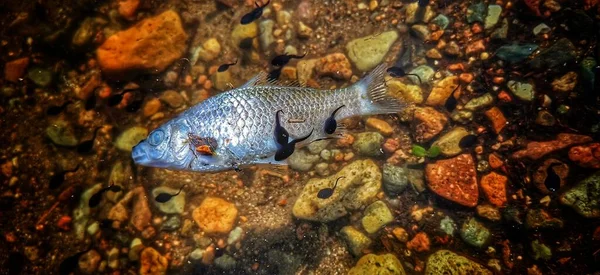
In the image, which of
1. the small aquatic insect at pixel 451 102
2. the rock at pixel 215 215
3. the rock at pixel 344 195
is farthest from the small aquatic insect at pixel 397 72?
the rock at pixel 215 215

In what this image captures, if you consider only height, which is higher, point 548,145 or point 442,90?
point 442,90

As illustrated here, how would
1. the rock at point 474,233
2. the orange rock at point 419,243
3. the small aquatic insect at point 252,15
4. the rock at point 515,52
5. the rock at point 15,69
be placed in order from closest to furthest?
the rock at point 474,233 < the orange rock at point 419,243 < the rock at point 515,52 < the small aquatic insect at point 252,15 < the rock at point 15,69

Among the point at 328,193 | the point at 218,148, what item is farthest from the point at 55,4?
the point at 328,193

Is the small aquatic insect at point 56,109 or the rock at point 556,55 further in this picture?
the small aquatic insect at point 56,109

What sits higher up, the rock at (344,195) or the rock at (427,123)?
the rock at (427,123)

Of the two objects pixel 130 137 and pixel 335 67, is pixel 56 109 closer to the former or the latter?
pixel 130 137

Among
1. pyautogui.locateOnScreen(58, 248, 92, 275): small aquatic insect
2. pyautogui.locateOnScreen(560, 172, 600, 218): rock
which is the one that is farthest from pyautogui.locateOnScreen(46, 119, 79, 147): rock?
pyautogui.locateOnScreen(560, 172, 600, 218): rock

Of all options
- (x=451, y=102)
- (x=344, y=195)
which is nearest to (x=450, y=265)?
(x=344, y=195)

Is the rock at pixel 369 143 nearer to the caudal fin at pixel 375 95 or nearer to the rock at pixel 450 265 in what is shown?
the caudal fin at pixel 375 95
